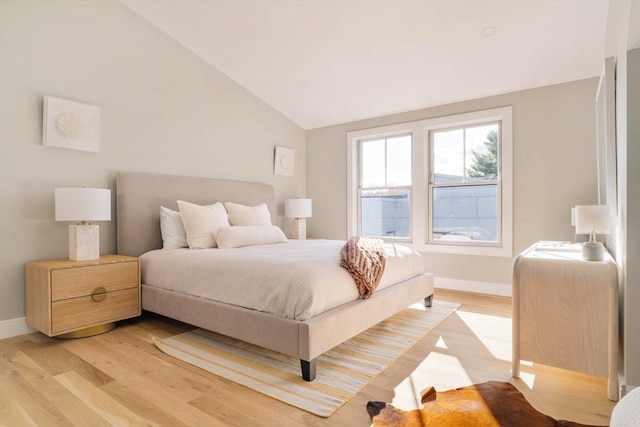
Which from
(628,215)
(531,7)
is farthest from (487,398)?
(531,7)

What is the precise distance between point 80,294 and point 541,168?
443cm

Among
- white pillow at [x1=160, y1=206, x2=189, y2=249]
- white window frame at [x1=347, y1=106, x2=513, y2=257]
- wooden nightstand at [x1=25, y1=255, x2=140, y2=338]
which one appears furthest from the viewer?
white window frame at [x1=347, y1=106, x2=513, y2=257]

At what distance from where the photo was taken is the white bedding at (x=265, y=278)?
6.92 ft

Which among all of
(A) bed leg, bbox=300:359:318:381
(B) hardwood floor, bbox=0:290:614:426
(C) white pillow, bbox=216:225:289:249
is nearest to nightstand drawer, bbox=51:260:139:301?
(B) hardwood floor, bbox=0:290:614:426

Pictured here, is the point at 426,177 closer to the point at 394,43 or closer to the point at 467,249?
the point at 467,249

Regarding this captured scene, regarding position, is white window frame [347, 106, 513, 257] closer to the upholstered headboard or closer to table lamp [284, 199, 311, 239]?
table lamp [284, 199, 311, 239]

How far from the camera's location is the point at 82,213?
2.68m

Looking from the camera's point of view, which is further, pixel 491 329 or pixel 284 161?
pixel 284 161

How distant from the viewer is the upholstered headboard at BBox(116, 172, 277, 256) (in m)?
3.35

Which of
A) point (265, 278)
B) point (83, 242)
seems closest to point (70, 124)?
point (83, 242)

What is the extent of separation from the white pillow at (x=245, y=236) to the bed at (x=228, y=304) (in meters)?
0.51

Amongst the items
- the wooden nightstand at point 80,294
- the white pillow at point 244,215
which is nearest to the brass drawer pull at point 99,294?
the wooden nightstand at point 80,294

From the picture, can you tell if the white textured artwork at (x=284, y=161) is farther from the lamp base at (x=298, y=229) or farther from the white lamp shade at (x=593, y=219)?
the white lamp shade at (x=593, y=219)

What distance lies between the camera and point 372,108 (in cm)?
479
